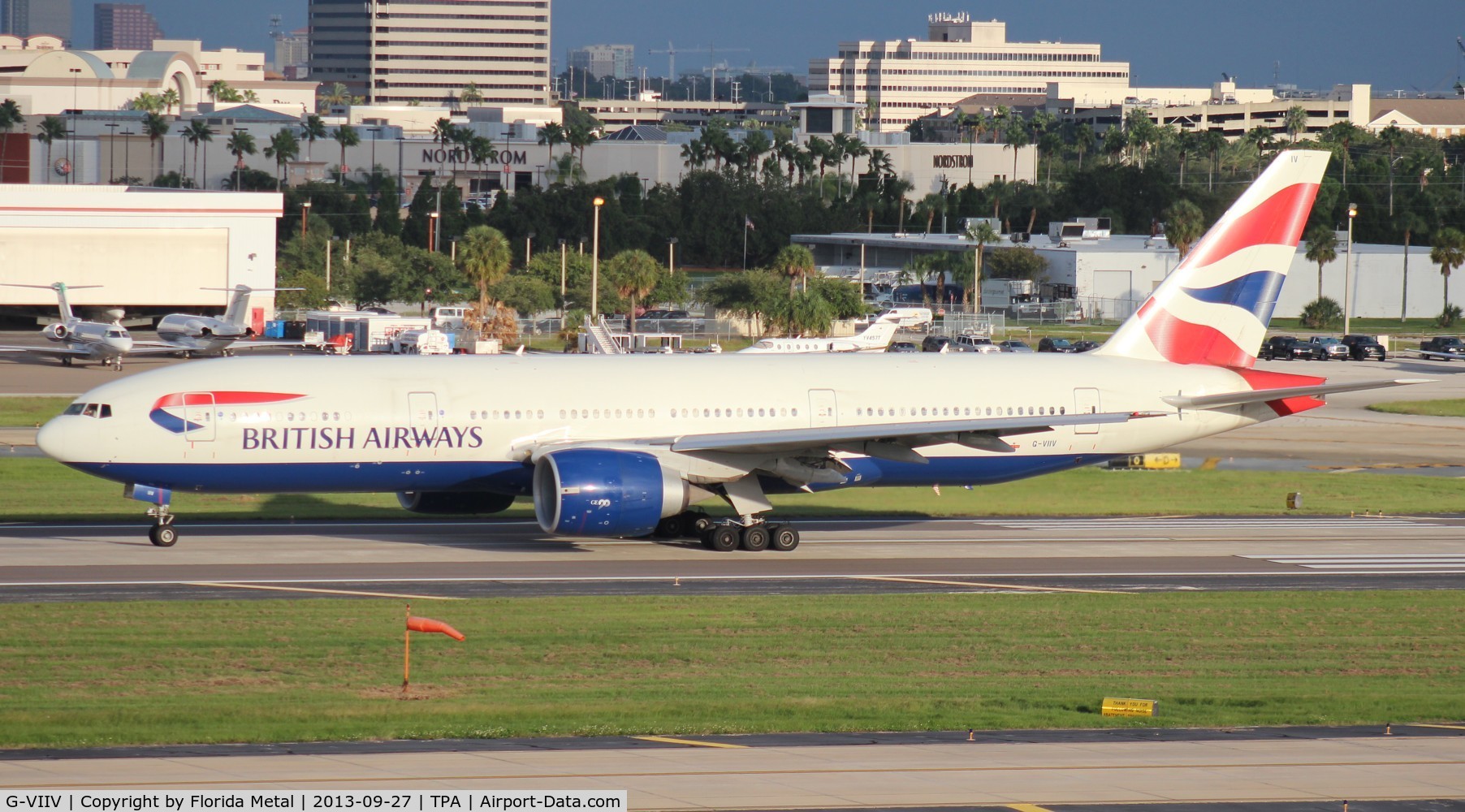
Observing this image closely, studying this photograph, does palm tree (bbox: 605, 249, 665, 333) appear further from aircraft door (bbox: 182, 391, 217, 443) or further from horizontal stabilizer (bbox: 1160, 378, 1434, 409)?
aircraft door (bbox: 182, 391, 217, 443)

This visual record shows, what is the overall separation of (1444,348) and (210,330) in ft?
247

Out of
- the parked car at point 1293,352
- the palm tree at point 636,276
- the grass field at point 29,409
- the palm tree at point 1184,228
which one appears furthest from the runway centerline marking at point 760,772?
the palm tree at point 1184,228

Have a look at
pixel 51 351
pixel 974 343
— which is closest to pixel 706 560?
pixel 974 343

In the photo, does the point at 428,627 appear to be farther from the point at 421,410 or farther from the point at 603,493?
the point at 421,410

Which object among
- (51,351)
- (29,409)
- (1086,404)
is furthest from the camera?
(51,351)

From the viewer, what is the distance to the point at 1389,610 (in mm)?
29578

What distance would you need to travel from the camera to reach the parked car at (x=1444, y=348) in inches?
3984

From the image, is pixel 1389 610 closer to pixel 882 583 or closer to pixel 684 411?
pixel 882 583

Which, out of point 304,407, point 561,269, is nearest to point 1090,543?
point 304,407

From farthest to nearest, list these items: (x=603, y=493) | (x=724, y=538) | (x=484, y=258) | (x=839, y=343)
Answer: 1. (x=484, y=258)
2. (x=839, y=343)
3. (x=724, y=538)
4. (x=603, y=493)

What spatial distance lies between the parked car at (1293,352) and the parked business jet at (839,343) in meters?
25.7

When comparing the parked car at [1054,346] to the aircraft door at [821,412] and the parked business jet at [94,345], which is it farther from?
the aircraft door at [821,412]

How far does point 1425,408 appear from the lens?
245 feet

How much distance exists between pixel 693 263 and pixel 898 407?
156371 millimetres
